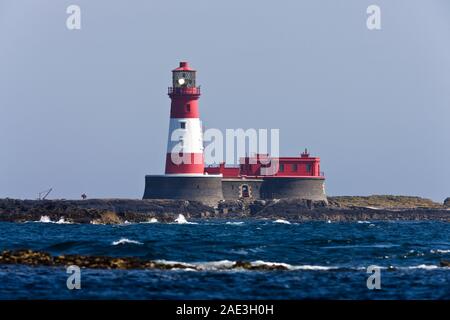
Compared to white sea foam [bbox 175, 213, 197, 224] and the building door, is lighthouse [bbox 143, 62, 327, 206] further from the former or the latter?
white sea foam [bbox 175, 213, 197, 224]

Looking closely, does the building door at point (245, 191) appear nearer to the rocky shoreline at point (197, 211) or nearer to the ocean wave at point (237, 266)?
the rocky shoreline at point (197, 211)

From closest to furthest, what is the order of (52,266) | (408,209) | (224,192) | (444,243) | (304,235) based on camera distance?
1. (52,266)
2. (444,243)
3. (304,235)
4. (224,192)
5. (408,209)

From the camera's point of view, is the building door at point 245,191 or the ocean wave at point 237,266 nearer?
the ocean wave at point 237,266

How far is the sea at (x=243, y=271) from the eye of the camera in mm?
31609

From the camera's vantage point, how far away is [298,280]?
34.9m

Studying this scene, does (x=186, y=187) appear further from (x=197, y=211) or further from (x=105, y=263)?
(x=105, y=263)

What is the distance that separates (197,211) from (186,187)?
7.96 feet

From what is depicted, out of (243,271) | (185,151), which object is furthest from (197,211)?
(243,271)

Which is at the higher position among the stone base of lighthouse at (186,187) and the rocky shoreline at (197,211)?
the stone base of lighthouse at (186,187)

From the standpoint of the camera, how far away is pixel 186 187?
93.9m

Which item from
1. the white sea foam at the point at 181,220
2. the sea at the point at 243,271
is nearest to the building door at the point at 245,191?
the white sea foam at the point at 181,220
